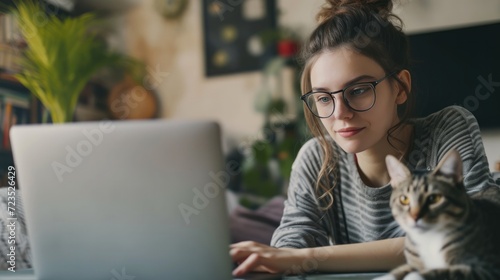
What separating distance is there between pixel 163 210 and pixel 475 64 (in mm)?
1035

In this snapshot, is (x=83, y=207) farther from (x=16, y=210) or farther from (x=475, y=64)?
(x=475, y=64)

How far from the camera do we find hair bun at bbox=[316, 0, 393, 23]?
0.92m

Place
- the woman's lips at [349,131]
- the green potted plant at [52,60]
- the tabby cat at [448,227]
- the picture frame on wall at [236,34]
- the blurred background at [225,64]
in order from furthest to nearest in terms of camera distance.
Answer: the picture frame on wall at [236,34], the blurred background at [225,64], the green potted plant at [52,60], the woman's lips at [349,131], the tabby cat at [448,227]

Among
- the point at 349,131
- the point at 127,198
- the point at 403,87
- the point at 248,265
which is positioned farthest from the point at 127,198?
the point at 403,87

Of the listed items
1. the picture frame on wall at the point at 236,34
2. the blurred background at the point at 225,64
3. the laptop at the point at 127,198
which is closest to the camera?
the laptop at the point at 127,198

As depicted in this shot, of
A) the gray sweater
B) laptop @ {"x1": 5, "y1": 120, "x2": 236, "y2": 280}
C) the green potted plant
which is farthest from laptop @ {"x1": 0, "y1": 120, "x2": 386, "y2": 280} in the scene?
the green potted plant

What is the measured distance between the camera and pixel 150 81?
3.37m

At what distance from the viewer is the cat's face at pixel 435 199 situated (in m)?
0.56

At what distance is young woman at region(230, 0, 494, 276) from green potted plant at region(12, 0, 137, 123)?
1.74m

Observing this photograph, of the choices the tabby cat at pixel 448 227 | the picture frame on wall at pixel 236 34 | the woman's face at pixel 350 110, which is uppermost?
the picture frame on wall at pixel 236 34

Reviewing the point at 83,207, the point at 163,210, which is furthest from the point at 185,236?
the point at 83,207

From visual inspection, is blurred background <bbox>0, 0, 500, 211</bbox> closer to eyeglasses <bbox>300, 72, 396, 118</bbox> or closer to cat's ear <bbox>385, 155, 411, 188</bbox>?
eyeglasses <bbox>300, 72, 396, 118</bbox>

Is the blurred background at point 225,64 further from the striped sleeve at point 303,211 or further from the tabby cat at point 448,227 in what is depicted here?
the tabby cat at point 448,227

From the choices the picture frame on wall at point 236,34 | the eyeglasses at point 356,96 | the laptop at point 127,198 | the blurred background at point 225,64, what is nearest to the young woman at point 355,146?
the eyeglasses at point 356,96
